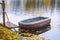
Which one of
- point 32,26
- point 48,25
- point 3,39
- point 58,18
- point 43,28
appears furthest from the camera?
point 58,18

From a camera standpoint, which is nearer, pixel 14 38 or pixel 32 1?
pixel 14 38

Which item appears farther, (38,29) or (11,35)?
(38,29)

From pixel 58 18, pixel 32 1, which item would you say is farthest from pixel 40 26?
pixel 32 1

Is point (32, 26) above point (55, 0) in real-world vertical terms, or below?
below

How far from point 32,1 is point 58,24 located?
5896 mm

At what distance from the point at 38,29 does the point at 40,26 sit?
0.43 ft

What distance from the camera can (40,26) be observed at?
17.1 ft

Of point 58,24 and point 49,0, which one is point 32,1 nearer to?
point 49,0

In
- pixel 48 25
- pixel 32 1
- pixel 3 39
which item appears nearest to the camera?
pixel 3 39

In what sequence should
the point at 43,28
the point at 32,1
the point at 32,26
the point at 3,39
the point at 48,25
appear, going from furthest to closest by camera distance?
the point at 32,1
the point at 48,25
the point at 43,28
the point at 32,26
the point at 3,39

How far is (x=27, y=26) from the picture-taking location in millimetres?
5250

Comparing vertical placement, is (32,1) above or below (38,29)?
above

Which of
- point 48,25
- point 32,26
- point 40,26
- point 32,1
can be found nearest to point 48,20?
point 48,25

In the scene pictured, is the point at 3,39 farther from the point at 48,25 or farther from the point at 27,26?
the point at 48,25
